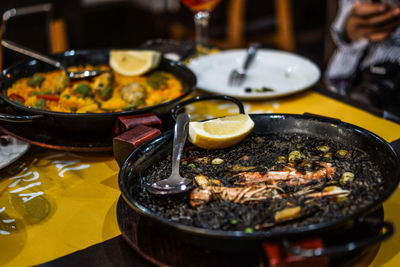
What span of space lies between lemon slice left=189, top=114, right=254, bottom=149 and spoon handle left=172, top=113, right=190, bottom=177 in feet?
0.06

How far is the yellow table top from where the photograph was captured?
919 millimetres

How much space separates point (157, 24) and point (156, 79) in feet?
13.7

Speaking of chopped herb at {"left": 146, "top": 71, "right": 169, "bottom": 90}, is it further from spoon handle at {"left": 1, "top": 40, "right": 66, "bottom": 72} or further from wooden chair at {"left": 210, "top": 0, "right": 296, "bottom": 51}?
wooden chair at {"left": 210, "top": 0, "right": 296, "bottom": 51}

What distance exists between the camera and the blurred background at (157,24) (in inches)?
137

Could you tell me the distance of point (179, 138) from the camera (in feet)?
3.56

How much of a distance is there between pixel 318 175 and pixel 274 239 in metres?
0.27

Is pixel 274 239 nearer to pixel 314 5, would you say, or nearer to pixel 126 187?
pixel 126 187

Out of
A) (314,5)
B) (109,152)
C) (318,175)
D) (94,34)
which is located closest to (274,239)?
(318,175)

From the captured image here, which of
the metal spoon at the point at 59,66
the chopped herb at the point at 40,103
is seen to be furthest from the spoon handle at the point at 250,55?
the chopped herb at the point at 40,103

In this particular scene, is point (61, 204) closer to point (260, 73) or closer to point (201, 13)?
point (260, 73)

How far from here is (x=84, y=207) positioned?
106cm

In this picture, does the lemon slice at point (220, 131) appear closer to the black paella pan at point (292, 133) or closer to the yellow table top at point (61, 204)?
the black paella pan at point (292, 133)

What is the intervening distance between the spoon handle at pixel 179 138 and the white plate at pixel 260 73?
1.61 ft

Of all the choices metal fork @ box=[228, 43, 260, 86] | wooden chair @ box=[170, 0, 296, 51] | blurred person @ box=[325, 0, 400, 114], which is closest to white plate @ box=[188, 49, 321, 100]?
metal fork @ box=[228, 43, 260, 86]
